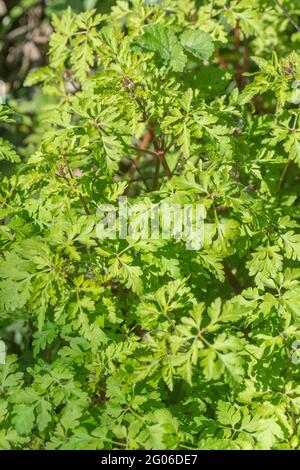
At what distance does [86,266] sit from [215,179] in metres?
0.65

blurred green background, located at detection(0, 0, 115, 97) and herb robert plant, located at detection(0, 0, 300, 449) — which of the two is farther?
blurred green background, located at detection(0, 0, 115, 97)

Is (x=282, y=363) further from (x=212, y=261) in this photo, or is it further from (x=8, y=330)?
(x=8, y=330)
